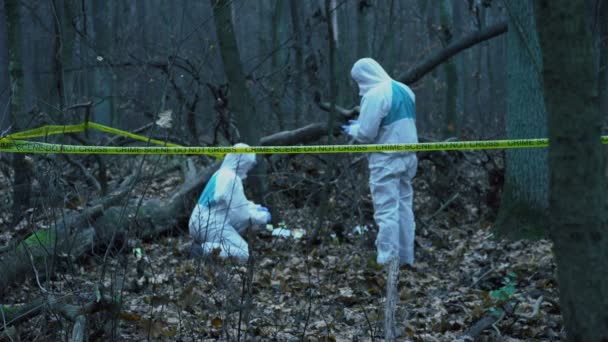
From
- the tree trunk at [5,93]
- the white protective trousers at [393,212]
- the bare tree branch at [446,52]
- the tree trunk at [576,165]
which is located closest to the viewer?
the tree trunk at [576,165]

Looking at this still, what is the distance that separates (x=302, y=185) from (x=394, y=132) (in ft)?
9.15

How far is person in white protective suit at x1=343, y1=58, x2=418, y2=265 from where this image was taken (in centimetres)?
751

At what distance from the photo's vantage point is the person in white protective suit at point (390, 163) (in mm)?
7512

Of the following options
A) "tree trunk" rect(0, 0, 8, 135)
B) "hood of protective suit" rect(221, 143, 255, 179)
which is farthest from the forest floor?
"tree trunk" rect(0, 0, 8, 135)

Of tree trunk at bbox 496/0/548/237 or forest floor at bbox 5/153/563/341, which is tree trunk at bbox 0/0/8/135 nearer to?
forest floor at bbox 5/153/563/341

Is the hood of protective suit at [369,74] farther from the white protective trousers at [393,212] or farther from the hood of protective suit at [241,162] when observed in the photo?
the hood of protective suit at [241,162]

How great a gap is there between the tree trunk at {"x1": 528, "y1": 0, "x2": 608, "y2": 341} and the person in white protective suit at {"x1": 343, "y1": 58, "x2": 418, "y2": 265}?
14.2ft

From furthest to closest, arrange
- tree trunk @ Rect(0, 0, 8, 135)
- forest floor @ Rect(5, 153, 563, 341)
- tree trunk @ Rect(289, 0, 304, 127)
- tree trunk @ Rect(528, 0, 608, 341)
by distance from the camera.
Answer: tree trunk @ Rect(289, 0, 304, 127), tree trunk @ Rect(0, 0, 8, 135), forest floor @ Rect(5, 153, 563, 341), tree trunk @ Rect(528, 0, 608, 341)

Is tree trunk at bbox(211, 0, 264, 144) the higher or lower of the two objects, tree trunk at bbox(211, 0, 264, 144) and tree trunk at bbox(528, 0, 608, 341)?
the higher

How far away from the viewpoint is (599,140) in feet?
9.59

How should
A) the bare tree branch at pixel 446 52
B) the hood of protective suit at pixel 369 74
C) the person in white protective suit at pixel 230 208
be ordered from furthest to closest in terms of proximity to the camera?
the bare tree branch at pixel 446 52 → the hood of protective suit at pixel 369 74 → the person in white protective suit at pixel 230 208

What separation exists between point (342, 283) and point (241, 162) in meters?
2.54

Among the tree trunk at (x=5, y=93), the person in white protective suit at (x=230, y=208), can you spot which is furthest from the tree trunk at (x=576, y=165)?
the person in white protective suit at (x=230, y=208)

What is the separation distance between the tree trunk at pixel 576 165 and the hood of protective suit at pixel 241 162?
5.34 metres
